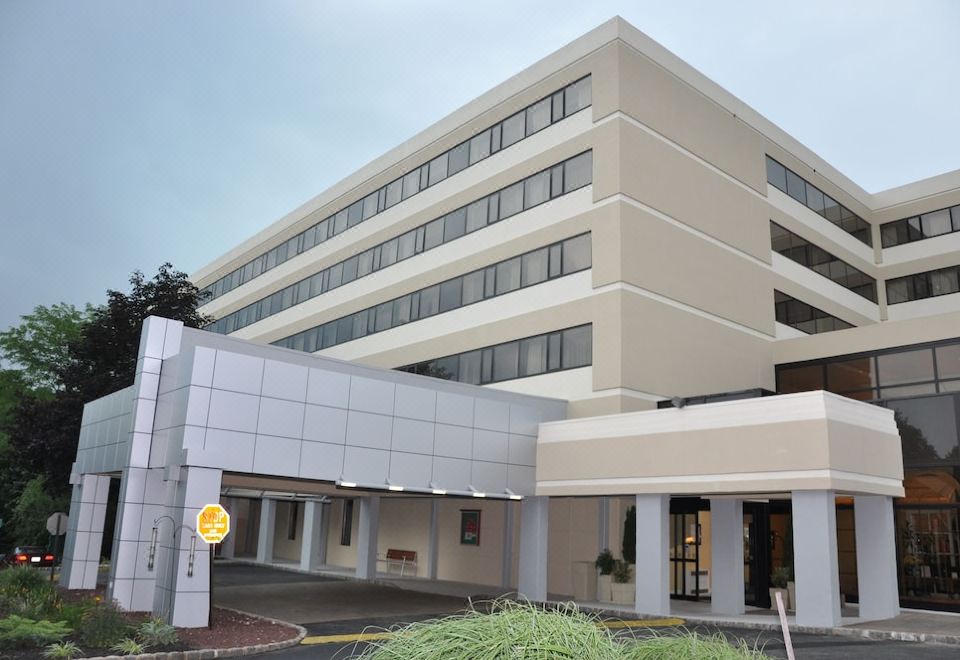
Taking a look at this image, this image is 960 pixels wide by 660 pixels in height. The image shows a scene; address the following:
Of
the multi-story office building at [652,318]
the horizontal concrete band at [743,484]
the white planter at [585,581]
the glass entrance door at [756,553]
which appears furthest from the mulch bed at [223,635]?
the glass entrance door at [756,553]

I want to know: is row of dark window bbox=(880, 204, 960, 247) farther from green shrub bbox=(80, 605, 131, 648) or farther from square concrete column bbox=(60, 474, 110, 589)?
green shrub bbox=(80, 605, 131, 648)

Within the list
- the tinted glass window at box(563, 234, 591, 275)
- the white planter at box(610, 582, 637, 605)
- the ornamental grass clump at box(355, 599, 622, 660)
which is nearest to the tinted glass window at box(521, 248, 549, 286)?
the tinted glass window at box(563, 234, 591, 275)

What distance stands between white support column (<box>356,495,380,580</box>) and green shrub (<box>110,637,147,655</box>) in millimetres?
20900

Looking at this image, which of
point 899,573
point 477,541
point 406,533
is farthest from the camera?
point 406,533

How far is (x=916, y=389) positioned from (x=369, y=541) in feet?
76.0

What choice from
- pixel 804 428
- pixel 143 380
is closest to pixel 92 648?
pixel 143 380

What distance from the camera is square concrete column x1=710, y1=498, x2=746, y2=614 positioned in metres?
24.9

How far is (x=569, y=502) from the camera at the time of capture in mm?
31203

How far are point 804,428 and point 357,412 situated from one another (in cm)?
1253

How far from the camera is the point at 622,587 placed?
2717 centimetres

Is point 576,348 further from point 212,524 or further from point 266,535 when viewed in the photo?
point 266,535

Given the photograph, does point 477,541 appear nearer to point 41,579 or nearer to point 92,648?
point 41,579

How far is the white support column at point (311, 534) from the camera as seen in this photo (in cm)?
4056

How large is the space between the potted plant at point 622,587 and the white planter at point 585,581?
1.43 meters
